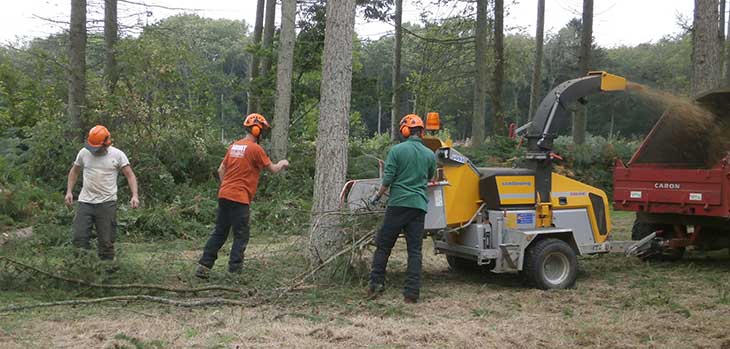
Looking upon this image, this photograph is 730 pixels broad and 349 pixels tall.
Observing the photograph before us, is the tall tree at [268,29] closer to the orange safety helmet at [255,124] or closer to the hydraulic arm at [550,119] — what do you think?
the orange safety helmet at [255,124]

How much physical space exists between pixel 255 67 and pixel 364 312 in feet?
62.4

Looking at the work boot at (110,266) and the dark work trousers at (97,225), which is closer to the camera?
the work boot at (110,266)

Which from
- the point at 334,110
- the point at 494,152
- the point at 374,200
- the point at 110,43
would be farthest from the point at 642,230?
the point at 110,43

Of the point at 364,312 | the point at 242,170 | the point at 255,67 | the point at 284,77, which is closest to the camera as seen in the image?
the point at 364,312

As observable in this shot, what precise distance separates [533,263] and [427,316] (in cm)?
193

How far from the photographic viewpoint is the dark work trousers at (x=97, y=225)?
8016mm

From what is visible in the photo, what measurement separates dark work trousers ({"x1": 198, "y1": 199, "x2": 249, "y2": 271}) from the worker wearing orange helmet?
97cm

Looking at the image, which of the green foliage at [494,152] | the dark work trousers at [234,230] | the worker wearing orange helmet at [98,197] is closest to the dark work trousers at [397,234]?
the dark work trousers at [234,230]

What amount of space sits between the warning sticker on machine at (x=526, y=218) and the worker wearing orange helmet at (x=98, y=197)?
441cm

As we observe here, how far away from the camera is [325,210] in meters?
8.44

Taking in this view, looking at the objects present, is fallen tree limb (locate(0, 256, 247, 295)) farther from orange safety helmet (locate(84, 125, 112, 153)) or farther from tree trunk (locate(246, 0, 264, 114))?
tree trunk (locate(246, 0, 264, 114))

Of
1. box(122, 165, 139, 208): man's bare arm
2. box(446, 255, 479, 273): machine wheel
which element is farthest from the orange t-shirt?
box(446, 255, 479, 273): machine wheel

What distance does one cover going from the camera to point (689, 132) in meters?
10.9

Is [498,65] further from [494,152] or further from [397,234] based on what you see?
[397,234]
